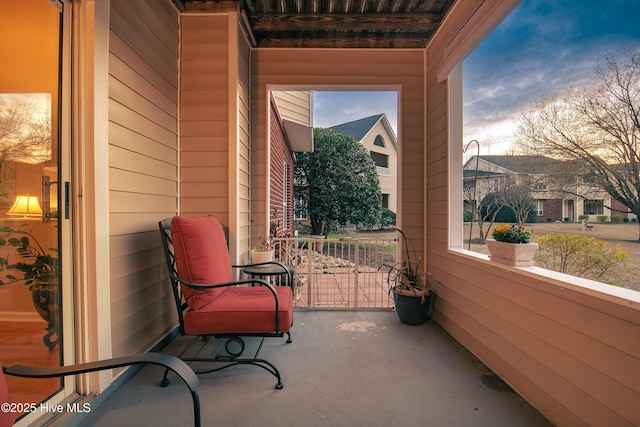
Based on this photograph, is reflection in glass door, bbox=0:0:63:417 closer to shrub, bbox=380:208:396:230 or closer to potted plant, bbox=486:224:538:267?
potted plant, bbox=486:224:538:267

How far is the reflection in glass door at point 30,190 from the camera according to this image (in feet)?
4.55

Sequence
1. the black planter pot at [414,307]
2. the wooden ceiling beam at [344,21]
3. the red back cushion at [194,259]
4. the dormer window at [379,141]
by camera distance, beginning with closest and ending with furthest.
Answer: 1. the red back cushion at [194,259]
2. the black planter pot at [414,307]
3. the wooden ceiling beam at [344,21]
4. the dormer window at [379,141]

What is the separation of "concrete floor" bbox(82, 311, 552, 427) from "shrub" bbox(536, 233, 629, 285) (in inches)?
32.3

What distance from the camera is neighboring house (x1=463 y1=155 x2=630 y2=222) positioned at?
1.34m

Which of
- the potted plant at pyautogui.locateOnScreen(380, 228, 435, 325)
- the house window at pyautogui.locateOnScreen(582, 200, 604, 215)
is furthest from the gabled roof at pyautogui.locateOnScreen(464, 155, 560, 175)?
the potted plant at pyautogui.locateOnScreen(380, 228, 435, 325)

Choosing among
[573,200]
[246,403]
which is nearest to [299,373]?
[246,403]

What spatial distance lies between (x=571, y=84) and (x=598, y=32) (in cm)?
23

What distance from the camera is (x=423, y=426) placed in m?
1.40

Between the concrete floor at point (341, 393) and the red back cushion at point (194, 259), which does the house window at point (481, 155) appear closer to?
the concrete floor at point (341, 393)

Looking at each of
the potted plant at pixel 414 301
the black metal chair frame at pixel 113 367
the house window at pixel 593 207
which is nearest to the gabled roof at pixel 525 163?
the house window at pixel 593 207

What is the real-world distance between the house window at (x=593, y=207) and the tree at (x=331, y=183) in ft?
24.9

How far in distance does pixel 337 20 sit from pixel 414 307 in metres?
2.96

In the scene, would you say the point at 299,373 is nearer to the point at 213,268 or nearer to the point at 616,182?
the point at 213,268

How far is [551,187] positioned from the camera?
1569 mm
